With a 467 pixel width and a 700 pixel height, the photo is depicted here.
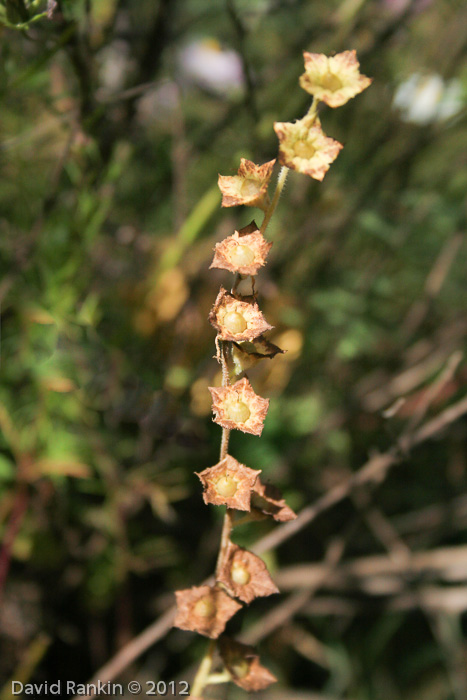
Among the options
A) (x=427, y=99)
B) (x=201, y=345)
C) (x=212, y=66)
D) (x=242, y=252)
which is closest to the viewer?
(x=242, y=252)

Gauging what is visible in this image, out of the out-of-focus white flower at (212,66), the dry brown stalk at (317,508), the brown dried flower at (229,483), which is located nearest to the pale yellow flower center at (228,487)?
the brown dried flower at (229,483)

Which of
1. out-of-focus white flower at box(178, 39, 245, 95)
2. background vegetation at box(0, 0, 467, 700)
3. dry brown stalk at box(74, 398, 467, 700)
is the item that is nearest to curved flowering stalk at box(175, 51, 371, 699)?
dry brown stalk at box(74, 398, 467, 700)

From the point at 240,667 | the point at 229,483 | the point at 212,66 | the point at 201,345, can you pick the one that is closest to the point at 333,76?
the point at 229,483

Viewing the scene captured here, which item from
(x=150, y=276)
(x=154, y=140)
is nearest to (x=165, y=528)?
(x=150, y=276)

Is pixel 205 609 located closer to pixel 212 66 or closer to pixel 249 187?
pixel 249 187

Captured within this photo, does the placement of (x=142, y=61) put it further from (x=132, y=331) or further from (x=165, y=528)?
(x=165, y=528)

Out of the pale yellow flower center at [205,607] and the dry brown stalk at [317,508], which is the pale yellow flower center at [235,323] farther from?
the dry brown stalk at [317,508]
